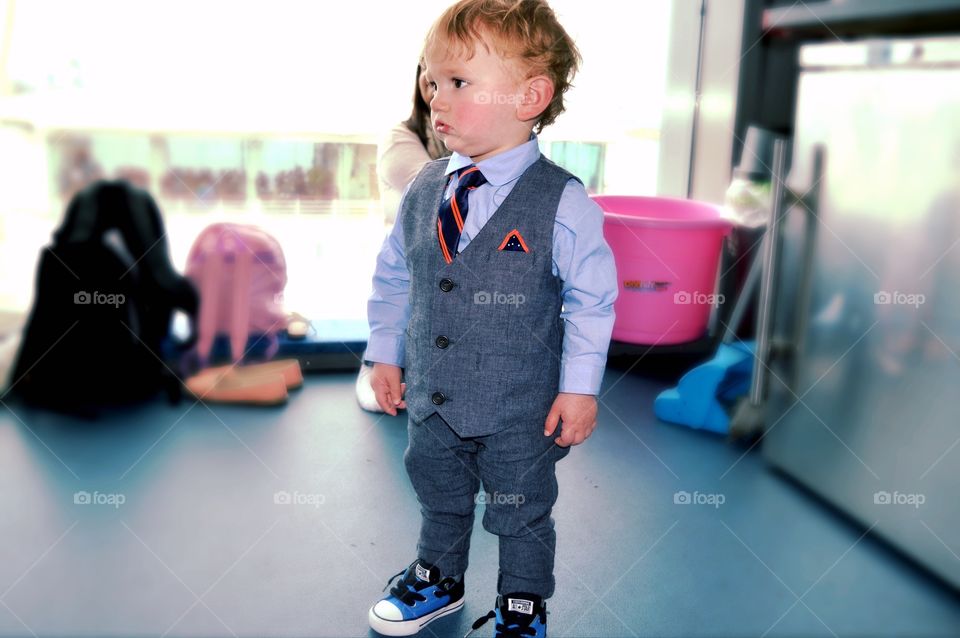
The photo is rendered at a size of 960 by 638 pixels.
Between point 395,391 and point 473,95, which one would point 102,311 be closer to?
point 395,391

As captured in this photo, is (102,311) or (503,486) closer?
(503,486)

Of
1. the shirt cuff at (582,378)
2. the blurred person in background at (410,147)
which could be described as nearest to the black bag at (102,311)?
the blurred person in background at (410,147)

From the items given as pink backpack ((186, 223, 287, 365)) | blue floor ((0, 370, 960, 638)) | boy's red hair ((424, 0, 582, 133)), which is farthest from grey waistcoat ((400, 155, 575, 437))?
pink backpack ((186, 223, 287, 365))

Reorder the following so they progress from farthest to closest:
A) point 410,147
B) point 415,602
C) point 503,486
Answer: point 410,147
point 415,602
point 503,486

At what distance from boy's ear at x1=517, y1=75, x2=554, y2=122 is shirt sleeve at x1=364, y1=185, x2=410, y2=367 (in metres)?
0.26

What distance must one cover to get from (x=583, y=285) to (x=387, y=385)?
0.32 m

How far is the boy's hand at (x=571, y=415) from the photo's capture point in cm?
101

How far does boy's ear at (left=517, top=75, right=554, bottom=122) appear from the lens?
0.97 meters

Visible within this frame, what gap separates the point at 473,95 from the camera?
0.95 meters

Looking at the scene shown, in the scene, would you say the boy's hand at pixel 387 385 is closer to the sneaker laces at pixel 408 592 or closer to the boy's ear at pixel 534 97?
the sneaker laces at pixel 408 592

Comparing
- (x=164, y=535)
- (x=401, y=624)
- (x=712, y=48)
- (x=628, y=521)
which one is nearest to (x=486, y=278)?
(x=401, y=624)

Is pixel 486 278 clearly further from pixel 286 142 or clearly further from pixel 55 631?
pixel 286 142

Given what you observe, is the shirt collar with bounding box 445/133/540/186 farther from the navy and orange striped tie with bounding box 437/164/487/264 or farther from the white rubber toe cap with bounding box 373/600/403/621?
the white rubber toe cap with bounding box 373/600/403/621

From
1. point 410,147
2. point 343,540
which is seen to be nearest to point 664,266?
point 410,147
